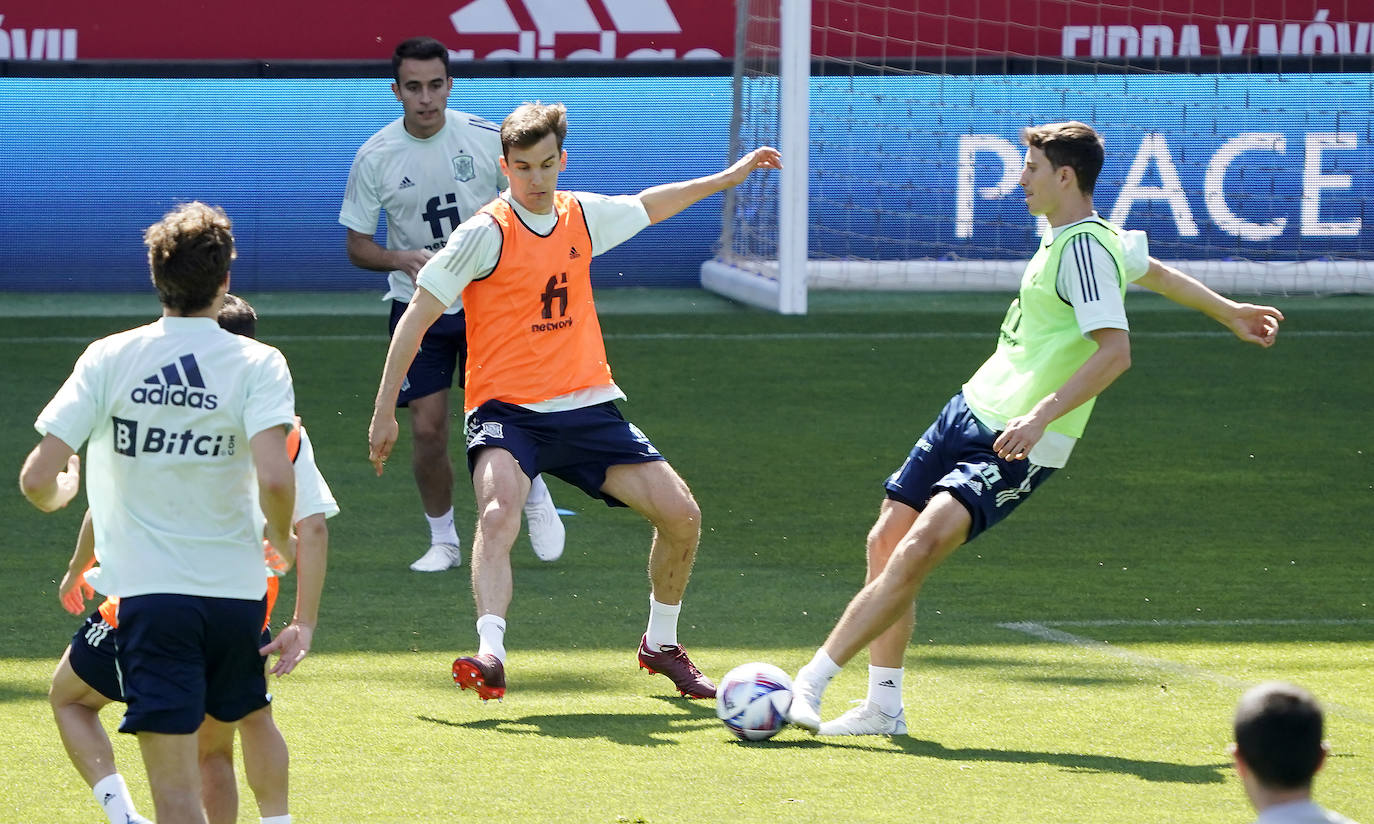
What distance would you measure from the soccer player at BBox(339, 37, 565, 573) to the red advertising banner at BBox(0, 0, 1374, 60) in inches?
319

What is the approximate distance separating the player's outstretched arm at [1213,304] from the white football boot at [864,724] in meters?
1.39

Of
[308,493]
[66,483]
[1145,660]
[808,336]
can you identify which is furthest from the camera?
[808,336]

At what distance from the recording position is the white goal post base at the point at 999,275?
51.8 ft

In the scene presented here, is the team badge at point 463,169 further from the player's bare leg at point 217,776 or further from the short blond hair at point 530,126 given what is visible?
the player's bare leg at point 217,776

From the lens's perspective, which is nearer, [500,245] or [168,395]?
[168,395]

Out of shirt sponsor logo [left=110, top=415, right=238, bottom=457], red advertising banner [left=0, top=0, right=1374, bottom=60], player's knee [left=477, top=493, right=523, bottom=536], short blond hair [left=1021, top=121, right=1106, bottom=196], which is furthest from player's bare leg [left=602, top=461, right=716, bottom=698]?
red advertising banner [left=0, top=0, right=1374, bottom=60]

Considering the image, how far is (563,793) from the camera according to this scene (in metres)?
4.80

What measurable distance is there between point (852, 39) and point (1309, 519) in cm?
845

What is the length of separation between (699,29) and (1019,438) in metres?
11.8

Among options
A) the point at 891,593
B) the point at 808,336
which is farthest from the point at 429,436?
the point at 808,336

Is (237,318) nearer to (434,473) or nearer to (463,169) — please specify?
(434,473)

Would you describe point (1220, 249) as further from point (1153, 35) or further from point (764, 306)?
point (764, 306)

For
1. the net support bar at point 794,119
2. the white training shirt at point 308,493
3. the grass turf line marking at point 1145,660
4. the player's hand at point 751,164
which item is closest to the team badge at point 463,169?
the player's hand at point 751,164

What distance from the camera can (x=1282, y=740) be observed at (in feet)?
8.83
